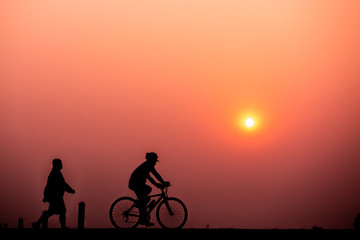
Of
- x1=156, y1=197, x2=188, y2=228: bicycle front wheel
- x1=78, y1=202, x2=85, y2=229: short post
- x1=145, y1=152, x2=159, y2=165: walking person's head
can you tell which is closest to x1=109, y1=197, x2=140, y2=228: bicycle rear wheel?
x1=156, y1=197, x2=188, y2=228: bicycle front wheel

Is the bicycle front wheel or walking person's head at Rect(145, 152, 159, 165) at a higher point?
walking person's head at Rect(145, 152, 159, 165)

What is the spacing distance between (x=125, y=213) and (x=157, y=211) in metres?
1.00

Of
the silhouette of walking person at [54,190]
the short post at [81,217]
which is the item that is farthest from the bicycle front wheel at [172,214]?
the silhouette of walking person at [54,190]

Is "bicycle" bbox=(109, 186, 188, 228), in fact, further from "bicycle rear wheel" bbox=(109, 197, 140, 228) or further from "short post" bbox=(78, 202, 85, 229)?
"short post" bbox=(78, 202, 85, 229)

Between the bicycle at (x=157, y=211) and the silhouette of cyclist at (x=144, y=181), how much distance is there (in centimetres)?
14

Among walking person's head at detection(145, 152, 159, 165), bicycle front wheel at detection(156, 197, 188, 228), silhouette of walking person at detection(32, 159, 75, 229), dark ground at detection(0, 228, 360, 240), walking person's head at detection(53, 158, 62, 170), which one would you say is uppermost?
walking person's head at detection(145, 152, 159, 165)

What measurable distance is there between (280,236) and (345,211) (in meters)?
43.8

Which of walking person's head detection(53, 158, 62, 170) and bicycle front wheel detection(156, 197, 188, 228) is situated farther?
bicycle front wheel detection(156, 197, 188, 228)

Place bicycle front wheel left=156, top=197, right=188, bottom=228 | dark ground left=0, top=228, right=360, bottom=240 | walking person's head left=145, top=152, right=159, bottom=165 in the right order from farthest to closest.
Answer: bicycle front wheel left=156, top=197, right=188, bottom=228 < walking person's head left=145, top=152, right=159, bottom=165 < dark ground left=0, top=228, right=360, bottom=240

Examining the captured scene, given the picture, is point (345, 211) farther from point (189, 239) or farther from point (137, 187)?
point (189, 239)

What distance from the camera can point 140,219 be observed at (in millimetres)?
18531

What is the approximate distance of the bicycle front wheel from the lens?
1830 centimetres

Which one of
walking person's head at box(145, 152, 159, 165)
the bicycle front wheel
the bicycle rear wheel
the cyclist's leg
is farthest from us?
the bicycle rear wheel

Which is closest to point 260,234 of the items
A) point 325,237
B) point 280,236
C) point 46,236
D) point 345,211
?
point 280,236
